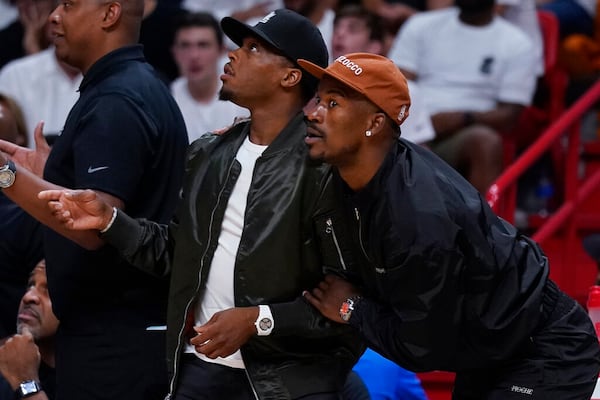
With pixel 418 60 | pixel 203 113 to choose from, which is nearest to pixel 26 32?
pixel 203 113

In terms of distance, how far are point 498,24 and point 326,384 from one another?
171 inches

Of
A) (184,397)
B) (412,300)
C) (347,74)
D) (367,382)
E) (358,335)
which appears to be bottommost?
(367,382)

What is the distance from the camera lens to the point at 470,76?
25.1ft

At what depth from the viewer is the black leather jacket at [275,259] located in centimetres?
383

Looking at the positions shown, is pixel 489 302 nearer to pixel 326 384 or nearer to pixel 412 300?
pixel 412 300

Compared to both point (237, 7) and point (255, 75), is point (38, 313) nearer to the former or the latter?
point (255, 75)

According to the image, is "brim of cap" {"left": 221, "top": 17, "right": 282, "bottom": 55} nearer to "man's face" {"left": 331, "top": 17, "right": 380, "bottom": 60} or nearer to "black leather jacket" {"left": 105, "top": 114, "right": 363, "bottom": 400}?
"black leather jacket" {"left": 105, "top": 114, "right": 363, "bottom": 400}

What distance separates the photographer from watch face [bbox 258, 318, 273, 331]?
3.77 m

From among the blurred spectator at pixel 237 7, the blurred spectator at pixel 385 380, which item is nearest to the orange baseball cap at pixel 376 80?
the blurred spectator at pixel 385 380

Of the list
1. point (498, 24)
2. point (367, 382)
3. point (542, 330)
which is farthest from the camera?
point (498, 24)

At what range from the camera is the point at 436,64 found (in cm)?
778

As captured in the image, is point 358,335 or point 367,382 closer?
A: point 358,335

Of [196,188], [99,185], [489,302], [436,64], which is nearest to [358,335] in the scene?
[489,302]

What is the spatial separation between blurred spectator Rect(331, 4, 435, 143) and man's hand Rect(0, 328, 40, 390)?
3288 millimetres
